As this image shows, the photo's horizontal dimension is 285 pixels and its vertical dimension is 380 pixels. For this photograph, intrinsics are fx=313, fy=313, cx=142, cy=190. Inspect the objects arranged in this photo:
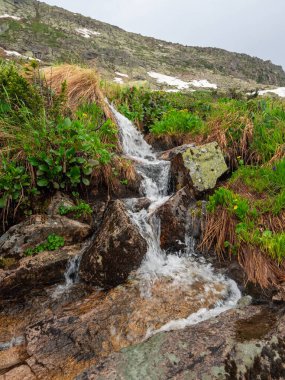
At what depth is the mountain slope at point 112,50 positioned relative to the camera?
4344 centimetres

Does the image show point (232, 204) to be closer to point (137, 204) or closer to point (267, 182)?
point (267, 182)

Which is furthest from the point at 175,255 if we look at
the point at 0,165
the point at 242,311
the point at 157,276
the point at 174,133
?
the point at 174,133

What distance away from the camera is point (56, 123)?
5105 mm

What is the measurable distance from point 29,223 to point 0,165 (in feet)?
3.18

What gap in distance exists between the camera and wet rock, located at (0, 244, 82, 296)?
370cm

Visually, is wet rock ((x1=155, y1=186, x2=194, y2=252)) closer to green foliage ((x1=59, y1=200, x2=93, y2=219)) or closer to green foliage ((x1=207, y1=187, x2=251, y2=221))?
green foliage ((x1=207, y1=187, x2=251, y2=221))

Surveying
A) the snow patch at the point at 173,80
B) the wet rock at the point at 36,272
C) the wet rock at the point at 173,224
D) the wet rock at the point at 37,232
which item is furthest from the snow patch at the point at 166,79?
the wet rock at the point at 36,272

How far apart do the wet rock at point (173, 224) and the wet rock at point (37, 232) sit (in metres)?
1.06

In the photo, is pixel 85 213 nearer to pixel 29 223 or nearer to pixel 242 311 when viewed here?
pixel 29 223

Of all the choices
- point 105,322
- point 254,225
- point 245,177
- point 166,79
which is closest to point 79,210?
point 105,322

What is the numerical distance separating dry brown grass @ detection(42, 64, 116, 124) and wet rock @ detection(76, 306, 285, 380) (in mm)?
5162

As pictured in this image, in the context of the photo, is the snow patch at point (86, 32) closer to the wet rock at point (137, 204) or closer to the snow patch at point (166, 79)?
the snow patch at point (166, 79)

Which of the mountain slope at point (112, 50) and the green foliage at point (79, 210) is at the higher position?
the mountain slope at point (112, 50)

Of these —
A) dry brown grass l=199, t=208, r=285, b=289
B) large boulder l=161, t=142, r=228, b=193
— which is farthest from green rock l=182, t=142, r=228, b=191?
dry brown grass l=199, t=208, r=285, b=289
